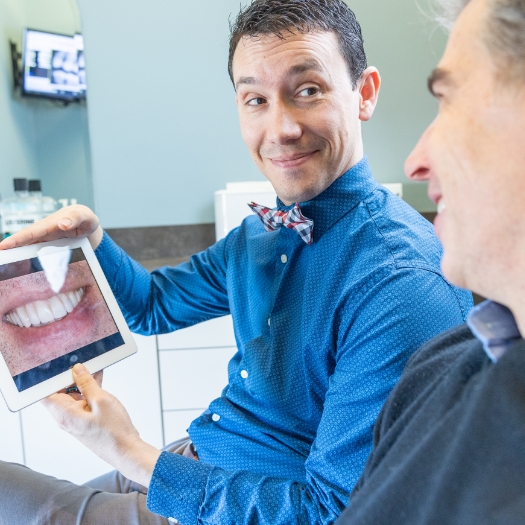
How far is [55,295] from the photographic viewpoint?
1.05 meters

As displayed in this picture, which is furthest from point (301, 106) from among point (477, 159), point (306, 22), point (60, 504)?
point (60, 504)

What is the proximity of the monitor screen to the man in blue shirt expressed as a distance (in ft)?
4.11

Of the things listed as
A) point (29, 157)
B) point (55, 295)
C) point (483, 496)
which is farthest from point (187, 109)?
point (483, 496)

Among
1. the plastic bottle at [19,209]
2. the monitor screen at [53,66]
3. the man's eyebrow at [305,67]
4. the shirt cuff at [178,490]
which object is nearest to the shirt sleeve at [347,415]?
the shirt cuff at [178,490]

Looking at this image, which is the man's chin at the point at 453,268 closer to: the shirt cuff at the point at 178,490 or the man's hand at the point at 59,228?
the shirt cuff at the point at 178,490

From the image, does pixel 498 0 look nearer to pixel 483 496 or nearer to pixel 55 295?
pixel 483 496

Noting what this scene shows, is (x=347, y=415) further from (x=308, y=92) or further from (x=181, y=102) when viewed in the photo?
(x=181, y=102)

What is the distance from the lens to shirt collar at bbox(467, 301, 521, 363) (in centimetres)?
52

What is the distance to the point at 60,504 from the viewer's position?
40.3 inches

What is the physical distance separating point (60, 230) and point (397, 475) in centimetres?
83

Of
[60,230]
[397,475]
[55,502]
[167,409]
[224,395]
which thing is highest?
[60,230]

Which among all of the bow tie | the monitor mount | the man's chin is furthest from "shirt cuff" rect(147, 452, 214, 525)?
the monitor mount

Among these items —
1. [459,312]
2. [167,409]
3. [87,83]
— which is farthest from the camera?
[87,83]

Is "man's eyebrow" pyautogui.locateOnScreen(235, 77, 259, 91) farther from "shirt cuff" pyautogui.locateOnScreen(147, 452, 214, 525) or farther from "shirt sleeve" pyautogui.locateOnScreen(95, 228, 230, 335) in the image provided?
"shirt cuff" pyautogui.locateOnScreen(147, 452, 214, 525)
